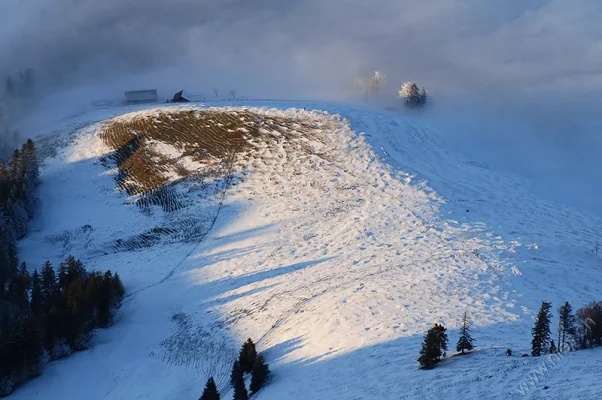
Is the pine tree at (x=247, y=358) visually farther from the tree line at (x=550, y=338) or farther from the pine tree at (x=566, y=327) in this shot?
the pine tree at (x=566, y=327)

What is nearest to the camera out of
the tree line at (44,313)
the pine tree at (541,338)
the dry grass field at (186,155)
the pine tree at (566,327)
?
the pine tree at (541,338)

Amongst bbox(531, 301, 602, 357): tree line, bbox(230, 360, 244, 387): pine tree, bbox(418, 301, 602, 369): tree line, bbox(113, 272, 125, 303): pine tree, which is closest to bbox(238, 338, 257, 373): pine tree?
bbox(230, 360, 244, 387): pine tree

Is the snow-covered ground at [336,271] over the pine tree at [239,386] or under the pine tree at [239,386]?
over

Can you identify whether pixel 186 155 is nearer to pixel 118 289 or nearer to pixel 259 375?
pixel 118 289

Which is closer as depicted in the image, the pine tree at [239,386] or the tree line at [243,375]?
the tree line at [243,375]

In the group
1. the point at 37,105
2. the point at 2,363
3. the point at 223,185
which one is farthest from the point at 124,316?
the point at 37,105

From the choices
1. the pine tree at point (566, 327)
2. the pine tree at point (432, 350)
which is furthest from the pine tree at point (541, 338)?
the pine tree at point (432, 350)

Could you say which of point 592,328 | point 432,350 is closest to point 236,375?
point 432,350
